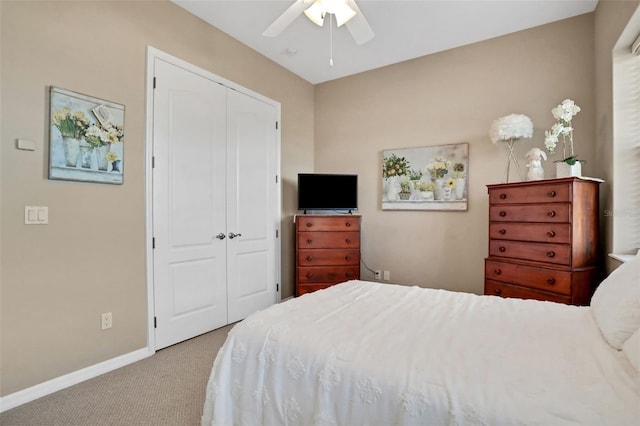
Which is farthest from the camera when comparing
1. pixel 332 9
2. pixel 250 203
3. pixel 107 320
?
pixel 250 203

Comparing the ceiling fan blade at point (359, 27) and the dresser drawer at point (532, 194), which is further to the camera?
the dresser drawer at point (532, 194)

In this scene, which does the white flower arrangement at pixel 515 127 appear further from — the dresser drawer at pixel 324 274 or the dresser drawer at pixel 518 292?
the dresser drawer at pixel 324 274

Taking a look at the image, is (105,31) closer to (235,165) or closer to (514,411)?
(235,165)

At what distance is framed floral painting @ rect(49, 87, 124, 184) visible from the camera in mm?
2230

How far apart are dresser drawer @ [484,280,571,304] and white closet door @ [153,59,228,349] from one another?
260 centimetres

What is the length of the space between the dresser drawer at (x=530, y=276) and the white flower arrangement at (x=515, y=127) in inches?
48.2

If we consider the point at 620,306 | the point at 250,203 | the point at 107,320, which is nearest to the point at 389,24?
the point at 250,203

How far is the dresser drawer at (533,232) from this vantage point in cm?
257

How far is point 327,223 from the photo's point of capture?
12.9 feet

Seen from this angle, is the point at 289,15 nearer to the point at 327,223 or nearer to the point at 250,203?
the point at 250,203

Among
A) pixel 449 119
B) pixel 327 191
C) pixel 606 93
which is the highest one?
pixel 449 119

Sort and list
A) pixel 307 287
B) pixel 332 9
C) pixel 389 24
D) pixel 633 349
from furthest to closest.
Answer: pixel 307 287 → pixel 389 24 → pixel 332 9 → pixel 633 349

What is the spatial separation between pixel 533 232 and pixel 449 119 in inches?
66.8

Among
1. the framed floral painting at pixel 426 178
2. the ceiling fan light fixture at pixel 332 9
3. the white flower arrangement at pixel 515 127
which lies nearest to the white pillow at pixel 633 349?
the ceiling fan light fixture at pixel 332 9
